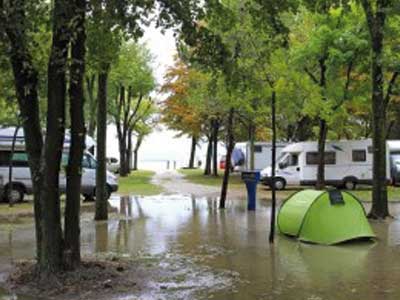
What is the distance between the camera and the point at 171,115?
50.4m

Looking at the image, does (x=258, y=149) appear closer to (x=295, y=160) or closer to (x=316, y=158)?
(x=295, y=160)

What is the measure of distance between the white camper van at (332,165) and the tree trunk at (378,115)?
53.6 ft

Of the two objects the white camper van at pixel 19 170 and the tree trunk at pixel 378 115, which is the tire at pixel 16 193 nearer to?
the white camper van at pixel 19 170

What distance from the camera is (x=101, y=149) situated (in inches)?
721

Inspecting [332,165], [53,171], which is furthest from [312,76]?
[53,171]

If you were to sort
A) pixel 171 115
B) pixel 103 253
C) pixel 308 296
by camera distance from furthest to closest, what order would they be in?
pixel 171 115
pixel 103 253
pixel 308 296

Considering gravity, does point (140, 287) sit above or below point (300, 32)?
below

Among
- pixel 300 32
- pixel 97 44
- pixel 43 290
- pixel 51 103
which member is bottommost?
pixel 43 290

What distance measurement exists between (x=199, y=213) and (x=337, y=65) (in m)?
8.10

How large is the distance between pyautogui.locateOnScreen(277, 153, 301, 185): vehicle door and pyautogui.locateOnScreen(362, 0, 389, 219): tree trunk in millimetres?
16566

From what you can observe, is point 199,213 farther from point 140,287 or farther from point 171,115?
point 171,115

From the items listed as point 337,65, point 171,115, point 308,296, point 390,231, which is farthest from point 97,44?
point 171,115

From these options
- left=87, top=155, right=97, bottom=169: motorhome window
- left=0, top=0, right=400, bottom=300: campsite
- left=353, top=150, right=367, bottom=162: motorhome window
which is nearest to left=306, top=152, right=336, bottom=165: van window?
left=353, top=150, right=367, bottom=162: motorhome window

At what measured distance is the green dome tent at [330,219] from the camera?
13.7 m
